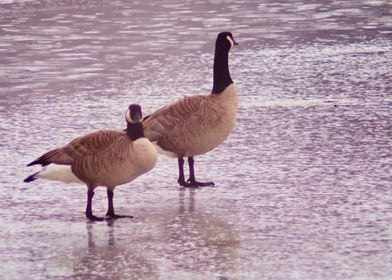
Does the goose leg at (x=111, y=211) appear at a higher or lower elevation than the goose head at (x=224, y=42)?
lower

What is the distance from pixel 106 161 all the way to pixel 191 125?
120 cm

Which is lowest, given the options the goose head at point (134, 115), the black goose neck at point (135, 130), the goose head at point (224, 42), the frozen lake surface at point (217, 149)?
the frozen lake surface at point (217, 149)

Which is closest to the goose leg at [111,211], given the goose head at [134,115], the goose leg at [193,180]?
the goose head at [134,115]

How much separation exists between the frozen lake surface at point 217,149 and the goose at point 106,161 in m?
0.32

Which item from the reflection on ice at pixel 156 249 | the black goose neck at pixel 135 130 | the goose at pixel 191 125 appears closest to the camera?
the reflection on ice at pixel 156 249

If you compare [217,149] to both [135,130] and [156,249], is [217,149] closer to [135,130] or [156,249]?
[135,130]

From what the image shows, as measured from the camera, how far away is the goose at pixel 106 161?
7.69 m

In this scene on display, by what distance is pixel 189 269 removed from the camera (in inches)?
259

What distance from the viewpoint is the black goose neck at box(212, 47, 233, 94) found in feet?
29.5

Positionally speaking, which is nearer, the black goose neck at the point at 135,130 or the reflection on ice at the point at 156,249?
the reflection on ice at the point at 156,249

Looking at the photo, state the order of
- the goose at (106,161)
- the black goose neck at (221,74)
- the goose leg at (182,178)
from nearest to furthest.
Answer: the goose at (106,161)
the goose leg at (182,178)
the black goose neck at (221,74)

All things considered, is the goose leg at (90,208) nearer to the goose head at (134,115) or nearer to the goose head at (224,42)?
the goose head at (134,115)

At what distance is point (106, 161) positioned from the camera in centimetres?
771

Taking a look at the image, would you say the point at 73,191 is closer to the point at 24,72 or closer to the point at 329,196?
the point at 329,196
